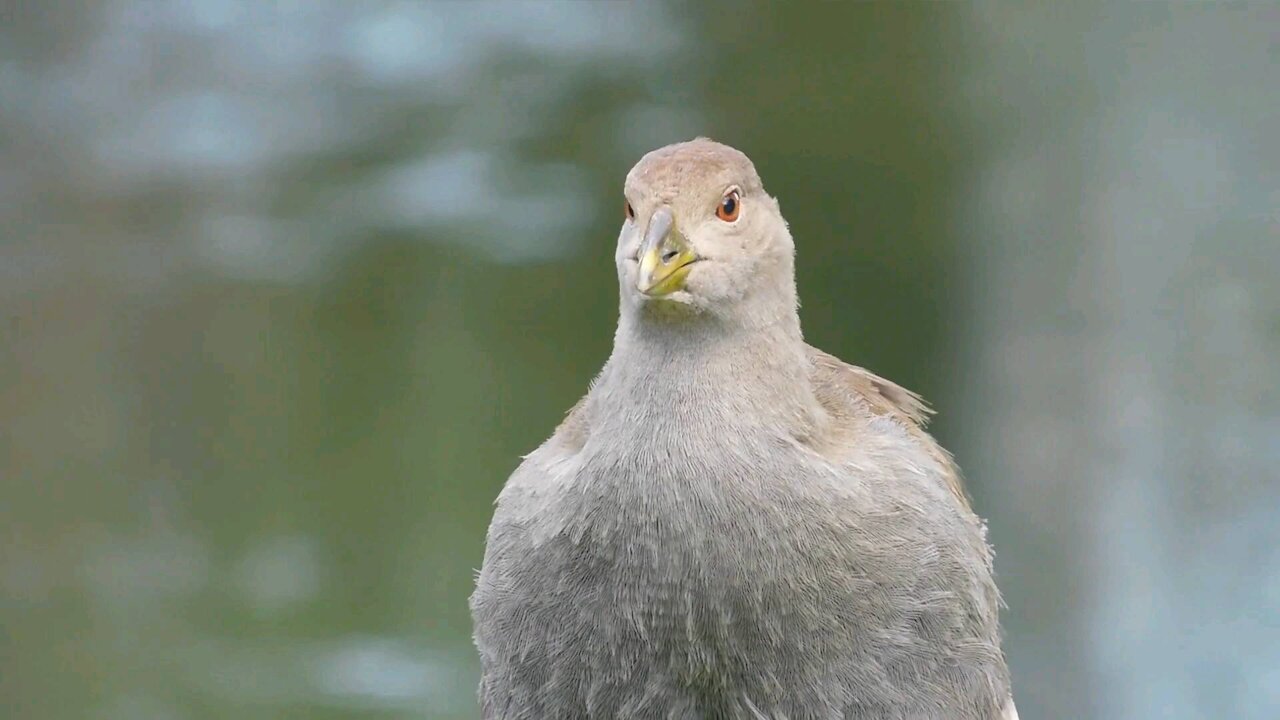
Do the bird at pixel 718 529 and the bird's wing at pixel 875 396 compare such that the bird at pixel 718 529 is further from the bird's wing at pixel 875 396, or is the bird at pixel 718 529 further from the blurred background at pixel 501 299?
the blurred background at pixel 501 299

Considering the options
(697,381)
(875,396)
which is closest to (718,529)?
(697,381)

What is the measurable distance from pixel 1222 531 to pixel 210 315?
7.69ft

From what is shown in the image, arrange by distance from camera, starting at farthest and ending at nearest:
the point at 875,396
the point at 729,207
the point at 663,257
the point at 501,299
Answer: the point at 501,299 → the point at 875,396 → the point at 729,207 → the point at 663,257

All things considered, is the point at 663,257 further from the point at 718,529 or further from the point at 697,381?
the point at 718,529

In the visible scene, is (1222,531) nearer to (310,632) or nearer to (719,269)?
(719,269)

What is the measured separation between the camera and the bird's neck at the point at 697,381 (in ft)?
3.88

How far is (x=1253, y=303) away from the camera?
2.46 metres

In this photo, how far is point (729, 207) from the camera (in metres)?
1.25

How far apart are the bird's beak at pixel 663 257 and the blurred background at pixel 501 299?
137cm

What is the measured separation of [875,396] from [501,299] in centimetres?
122

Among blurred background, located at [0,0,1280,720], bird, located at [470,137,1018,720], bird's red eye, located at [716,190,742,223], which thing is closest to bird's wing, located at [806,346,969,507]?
bird, located at [470,137,1018,720]

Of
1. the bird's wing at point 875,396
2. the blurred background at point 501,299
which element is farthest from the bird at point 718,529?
the blurred background at point 501,299

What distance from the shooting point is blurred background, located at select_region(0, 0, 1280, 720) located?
248cm

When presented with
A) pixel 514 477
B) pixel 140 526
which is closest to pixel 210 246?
pixel 140 526
